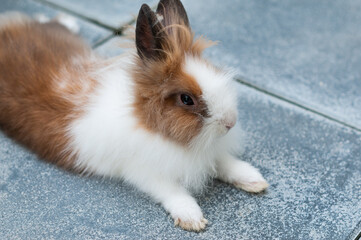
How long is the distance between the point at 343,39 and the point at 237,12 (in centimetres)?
107

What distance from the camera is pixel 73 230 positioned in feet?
9.27

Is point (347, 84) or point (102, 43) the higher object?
point (347, 84)

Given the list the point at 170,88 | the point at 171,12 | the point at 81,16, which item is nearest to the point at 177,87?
the point at 170,88

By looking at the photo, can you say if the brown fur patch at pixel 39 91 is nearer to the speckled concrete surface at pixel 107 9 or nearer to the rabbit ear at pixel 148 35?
the rabbit ear at pixel 148 35

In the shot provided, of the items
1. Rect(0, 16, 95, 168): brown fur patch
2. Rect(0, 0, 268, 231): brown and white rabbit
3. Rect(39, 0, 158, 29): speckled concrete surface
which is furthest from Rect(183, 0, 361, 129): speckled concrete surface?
Rect(0, 16, 95, 168): brown fur patch

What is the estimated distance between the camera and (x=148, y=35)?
261 cm

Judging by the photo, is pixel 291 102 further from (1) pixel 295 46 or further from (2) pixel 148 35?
(2) pixel 148 35

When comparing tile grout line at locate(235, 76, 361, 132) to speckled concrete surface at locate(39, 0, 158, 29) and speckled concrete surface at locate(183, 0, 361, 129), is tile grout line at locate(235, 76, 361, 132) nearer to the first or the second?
speckled concrete surface at locate(183, 0, 361, 129)

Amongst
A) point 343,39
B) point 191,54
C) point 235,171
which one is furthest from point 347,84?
point 191,54

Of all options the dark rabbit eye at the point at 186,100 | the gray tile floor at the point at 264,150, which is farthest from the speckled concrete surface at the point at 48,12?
the dark rabbit eye at the point at 186,100

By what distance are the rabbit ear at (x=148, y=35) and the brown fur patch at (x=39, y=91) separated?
59cm

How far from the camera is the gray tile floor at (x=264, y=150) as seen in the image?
2859 millimetres

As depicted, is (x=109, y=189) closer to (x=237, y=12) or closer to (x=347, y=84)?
(x=347, y=84)

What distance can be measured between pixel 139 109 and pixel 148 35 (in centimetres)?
42
